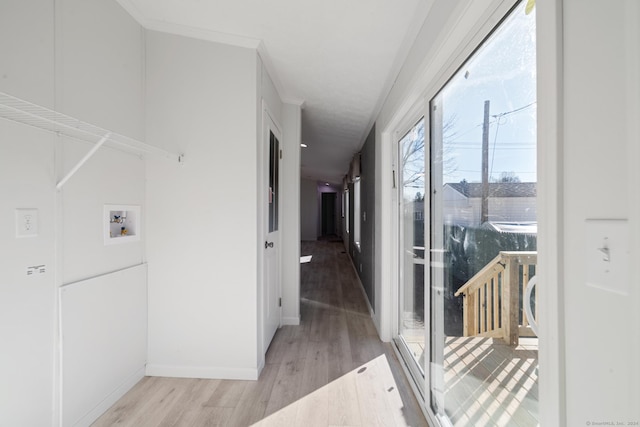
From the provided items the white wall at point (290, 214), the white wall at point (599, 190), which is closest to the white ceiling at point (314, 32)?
the white wall at point (290, 214)

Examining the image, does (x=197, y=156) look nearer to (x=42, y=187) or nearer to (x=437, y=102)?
(x=42, y=187)

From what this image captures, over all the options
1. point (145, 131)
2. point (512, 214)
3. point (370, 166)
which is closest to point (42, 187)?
point (145, 131)

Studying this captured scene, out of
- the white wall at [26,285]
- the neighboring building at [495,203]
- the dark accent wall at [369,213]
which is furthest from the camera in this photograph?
the dark accent wall at [369,213]

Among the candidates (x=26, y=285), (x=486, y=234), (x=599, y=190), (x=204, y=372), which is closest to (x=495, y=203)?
(x=486, y=234)

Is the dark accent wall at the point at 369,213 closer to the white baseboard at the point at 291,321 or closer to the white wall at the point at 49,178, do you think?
the white baseboard at the point at 291,321

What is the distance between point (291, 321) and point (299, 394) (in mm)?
1243

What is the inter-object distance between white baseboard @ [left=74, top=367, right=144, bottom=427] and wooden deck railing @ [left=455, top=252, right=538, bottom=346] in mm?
2195

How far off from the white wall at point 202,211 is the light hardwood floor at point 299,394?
189 millimetres

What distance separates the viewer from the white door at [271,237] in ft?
7.88

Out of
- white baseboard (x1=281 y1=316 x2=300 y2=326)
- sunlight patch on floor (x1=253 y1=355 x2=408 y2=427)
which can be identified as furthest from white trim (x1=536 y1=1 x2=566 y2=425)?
white baseboard (x1=281 y1=316 x2=300 y2=326)

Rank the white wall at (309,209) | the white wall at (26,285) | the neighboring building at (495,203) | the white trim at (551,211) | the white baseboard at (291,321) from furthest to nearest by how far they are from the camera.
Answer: the white wall at (309,209)
the white baseboard at (291,321)
the white wall at (26,285)
the neighboring building at (495,203)
the white trim at (551,211)

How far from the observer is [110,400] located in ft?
5.73

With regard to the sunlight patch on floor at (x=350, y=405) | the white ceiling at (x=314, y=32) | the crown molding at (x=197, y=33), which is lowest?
the sunlight patch on floor at (x=350, y=405)

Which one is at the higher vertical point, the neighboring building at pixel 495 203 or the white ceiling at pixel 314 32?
the white ceiling at pixel 314 32
